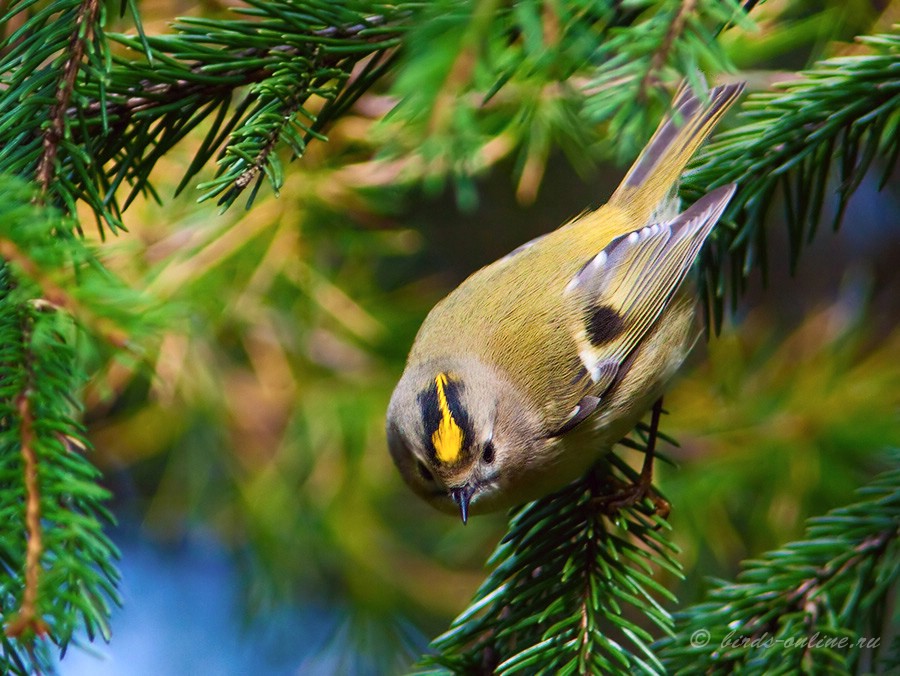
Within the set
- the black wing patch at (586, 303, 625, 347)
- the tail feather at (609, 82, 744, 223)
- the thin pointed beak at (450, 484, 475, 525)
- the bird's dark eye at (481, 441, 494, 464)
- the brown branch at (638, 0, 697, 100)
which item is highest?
the tail feather at (609, 82, 744, 223)

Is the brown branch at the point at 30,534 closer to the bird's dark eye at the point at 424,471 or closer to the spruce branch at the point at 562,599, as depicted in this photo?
the spruce branch at the point at 562,599

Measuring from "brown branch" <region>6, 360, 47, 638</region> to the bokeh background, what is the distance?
90 cm

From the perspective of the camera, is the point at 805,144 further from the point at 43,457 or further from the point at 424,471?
the point at 43,457

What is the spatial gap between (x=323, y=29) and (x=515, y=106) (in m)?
0.63

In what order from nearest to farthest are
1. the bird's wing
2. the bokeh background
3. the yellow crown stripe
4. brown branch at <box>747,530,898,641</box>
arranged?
brown branch at <box>747,530,898,641</box> < the yellow crown stripe < the bird's wing < the bokeh background

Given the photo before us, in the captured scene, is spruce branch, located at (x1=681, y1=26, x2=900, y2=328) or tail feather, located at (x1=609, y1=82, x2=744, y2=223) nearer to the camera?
spruce branch, located at (x1=681, y1=26, x2=900, y2=328)

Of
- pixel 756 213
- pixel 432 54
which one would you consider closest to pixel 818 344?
pixel 756 213

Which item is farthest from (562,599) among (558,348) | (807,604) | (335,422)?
(335,422)

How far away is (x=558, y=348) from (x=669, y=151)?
0.39 meters

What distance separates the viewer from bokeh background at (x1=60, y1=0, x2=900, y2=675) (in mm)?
1643

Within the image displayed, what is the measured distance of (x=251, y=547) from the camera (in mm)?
1827

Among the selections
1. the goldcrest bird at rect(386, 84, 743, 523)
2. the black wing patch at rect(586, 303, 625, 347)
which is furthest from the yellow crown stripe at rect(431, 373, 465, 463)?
the black wing patch at rect(586, 303, 625, 347)

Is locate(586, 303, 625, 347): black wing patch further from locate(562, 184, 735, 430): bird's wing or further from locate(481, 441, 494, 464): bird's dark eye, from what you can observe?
locate(481, 441, 494, 464): bird's dark eye

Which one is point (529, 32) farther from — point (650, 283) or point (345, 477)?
point (345, 477)
